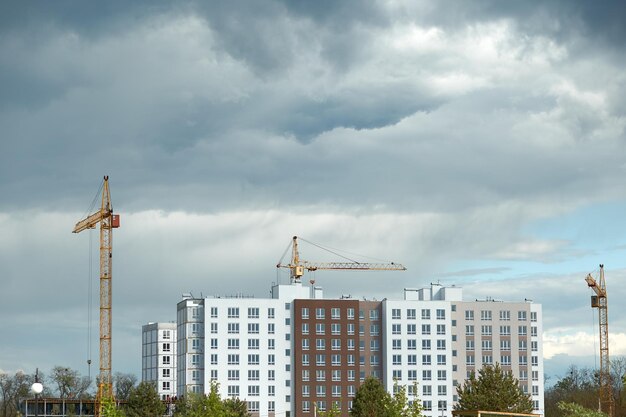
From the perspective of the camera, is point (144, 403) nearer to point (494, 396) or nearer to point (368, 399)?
point (368, 399)

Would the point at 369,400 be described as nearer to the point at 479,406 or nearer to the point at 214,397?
the point at 479,406

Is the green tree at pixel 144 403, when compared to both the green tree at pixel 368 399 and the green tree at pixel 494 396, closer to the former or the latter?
the green tree at pixel 368 399

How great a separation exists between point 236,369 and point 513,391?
92.7 meters

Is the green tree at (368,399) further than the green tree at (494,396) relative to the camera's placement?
Yes

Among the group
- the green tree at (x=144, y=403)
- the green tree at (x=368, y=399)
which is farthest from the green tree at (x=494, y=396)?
the green tree at (x=144, y=403)

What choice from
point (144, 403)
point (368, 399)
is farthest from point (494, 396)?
point (144, 403)

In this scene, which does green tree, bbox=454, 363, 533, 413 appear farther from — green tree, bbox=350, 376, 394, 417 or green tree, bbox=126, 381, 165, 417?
green tree, bbox=126, 381, 165, 417

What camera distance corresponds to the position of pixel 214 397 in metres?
82.8

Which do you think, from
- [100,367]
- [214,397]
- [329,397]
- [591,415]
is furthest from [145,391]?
[591,415]

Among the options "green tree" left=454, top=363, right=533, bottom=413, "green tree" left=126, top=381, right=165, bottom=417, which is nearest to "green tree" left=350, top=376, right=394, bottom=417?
"green tree" left=454, top=363, right=533, bottom=413

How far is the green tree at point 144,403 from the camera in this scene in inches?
5935

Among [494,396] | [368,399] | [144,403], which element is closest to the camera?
[494,396]

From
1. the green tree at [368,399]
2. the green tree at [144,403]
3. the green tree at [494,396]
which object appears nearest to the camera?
the green tree at [494,396]

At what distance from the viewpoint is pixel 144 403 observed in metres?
152
